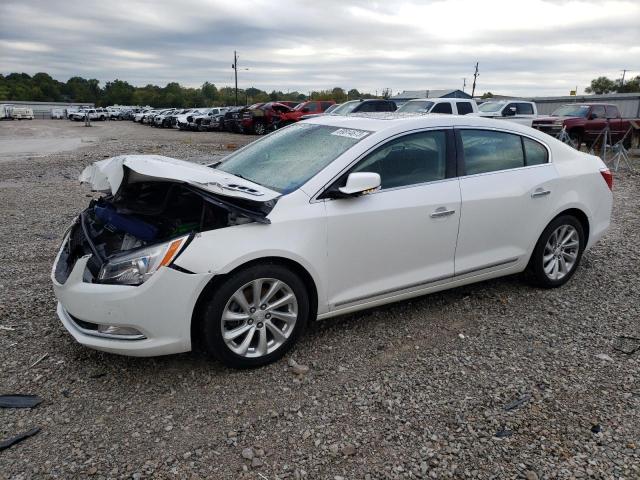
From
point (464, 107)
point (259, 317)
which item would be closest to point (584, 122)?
point (464, 107)

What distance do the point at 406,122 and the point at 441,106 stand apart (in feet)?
42.3

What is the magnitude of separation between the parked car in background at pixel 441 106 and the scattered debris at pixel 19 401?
14045 mm

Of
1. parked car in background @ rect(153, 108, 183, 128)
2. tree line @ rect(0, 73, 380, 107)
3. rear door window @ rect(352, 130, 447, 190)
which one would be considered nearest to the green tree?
tree line @ rect(0, 73, 380, 107)

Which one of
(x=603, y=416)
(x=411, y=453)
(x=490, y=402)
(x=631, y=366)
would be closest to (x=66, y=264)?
(x=411, y=453)

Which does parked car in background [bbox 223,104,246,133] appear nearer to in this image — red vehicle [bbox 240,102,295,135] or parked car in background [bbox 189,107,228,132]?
red vehicle [bbox 240,102,295,135]

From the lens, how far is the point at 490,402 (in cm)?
296

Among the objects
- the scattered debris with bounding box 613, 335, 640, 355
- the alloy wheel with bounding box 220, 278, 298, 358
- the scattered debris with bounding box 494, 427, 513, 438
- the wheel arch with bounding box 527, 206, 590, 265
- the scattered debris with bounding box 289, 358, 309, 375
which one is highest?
the wheel arch with bounding box 527, 206, 590, 265

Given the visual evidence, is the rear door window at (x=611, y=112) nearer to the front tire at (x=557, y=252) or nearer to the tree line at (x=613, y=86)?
the front tire at (x=557, y=252)

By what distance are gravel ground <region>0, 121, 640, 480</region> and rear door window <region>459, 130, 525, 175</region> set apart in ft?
3.85

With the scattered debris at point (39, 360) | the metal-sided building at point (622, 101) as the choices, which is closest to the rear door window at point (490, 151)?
the scattered debris at point (39, 360)

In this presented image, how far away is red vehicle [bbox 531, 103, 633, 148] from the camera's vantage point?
15906 mm

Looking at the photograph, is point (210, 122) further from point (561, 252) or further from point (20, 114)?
point (20, 114)

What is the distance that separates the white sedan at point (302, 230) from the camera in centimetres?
294

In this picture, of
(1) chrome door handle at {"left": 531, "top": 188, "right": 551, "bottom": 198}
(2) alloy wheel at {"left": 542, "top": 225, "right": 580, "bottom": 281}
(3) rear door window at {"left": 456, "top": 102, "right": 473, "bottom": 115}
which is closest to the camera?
(1) chrome door handle at {"left": 531, "top": 188, "right": 551, "bottom": 198}
